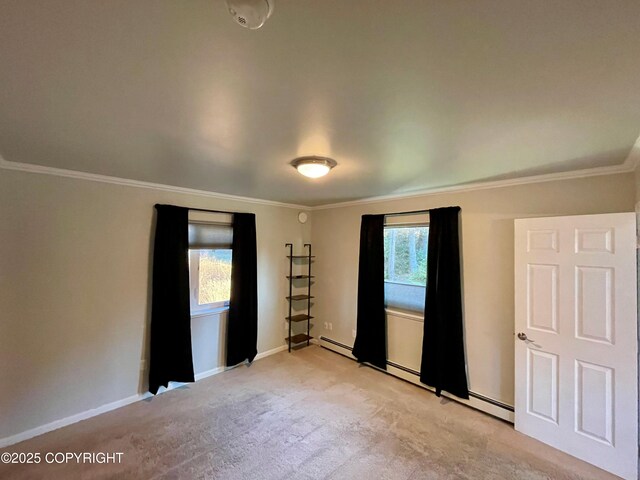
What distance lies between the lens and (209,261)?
3.59m

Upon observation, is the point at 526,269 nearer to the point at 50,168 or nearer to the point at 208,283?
the point at 208,283

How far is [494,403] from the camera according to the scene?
9.05 feet

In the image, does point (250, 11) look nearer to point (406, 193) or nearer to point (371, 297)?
point (406, 193)

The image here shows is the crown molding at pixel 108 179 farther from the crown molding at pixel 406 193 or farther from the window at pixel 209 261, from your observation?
the window at pixel 209 261

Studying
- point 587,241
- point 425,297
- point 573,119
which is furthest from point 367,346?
point 573,119

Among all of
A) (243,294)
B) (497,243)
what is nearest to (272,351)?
(243,294)

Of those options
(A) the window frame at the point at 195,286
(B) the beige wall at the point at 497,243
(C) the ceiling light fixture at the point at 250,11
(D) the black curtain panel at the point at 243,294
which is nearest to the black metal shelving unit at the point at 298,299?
(D) the black curtain panel at the point at 243,294

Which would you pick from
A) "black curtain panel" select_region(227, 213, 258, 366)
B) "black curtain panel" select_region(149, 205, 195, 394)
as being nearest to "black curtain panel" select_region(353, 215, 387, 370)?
"black curtain panel" select_region(227, 213, 258, 366)

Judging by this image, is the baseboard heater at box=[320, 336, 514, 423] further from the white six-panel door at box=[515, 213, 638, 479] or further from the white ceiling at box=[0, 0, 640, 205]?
the white ceiling at box=[0, 0, 640, 205]

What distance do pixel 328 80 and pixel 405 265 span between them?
294 centimetres

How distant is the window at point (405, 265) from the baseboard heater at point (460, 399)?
30.6 inches

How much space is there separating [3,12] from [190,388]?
3.53 metres

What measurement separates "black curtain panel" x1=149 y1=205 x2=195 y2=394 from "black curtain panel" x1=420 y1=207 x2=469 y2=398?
9.34 ft

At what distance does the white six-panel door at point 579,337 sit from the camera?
6.69 feet
